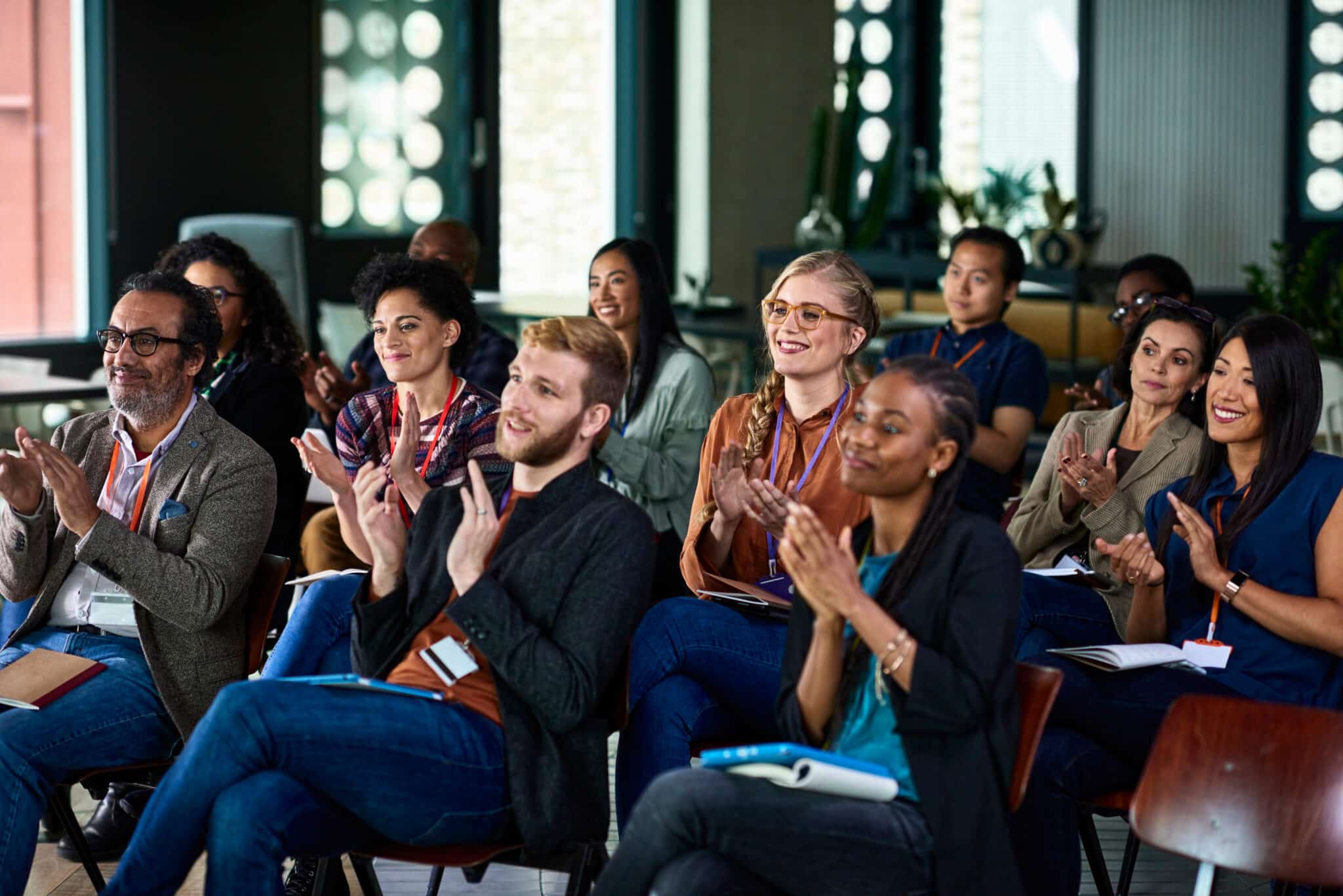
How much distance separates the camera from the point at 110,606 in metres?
A: 2.83

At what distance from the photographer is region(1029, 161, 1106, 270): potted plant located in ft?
27.6

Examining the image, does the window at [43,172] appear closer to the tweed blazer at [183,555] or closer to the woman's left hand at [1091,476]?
the tweed blazer at [183,555]

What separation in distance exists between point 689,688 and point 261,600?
2.72 ft

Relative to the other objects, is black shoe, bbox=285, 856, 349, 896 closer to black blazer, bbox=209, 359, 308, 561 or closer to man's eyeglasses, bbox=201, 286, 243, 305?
black blazer, bbox=209, 359, 308, 561

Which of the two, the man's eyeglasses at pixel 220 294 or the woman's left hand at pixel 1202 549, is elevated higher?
the man's eyeglasses at pixel 220 294

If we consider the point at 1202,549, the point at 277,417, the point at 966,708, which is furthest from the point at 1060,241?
the point at 966,708

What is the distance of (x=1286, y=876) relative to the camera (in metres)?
2.08

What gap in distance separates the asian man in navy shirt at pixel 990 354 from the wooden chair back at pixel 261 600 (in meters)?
2.03

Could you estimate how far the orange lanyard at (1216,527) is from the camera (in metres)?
2.79

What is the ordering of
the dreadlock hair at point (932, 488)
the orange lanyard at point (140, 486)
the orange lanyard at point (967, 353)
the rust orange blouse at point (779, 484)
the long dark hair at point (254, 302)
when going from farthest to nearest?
1. the orange lanyard at point (967, 353)
2. the long dark hair at point (254, 302)
3. the rust orange blouse at point (779, 484)
4. the orange lanyard at point (140, 486)
5. the dreadlock hair at point (932, 488)

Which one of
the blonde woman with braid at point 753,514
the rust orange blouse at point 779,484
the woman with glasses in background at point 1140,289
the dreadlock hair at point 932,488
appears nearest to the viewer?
the dreadlock hair at point 932,488

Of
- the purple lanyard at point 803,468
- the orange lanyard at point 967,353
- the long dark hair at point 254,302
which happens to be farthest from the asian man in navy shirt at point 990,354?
the long dark hair at point 254,302

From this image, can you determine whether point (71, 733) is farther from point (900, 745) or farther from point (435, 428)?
point (900, 745)

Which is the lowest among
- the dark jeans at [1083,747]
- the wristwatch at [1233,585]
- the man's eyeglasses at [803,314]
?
the dark jeans at [1083,747]
